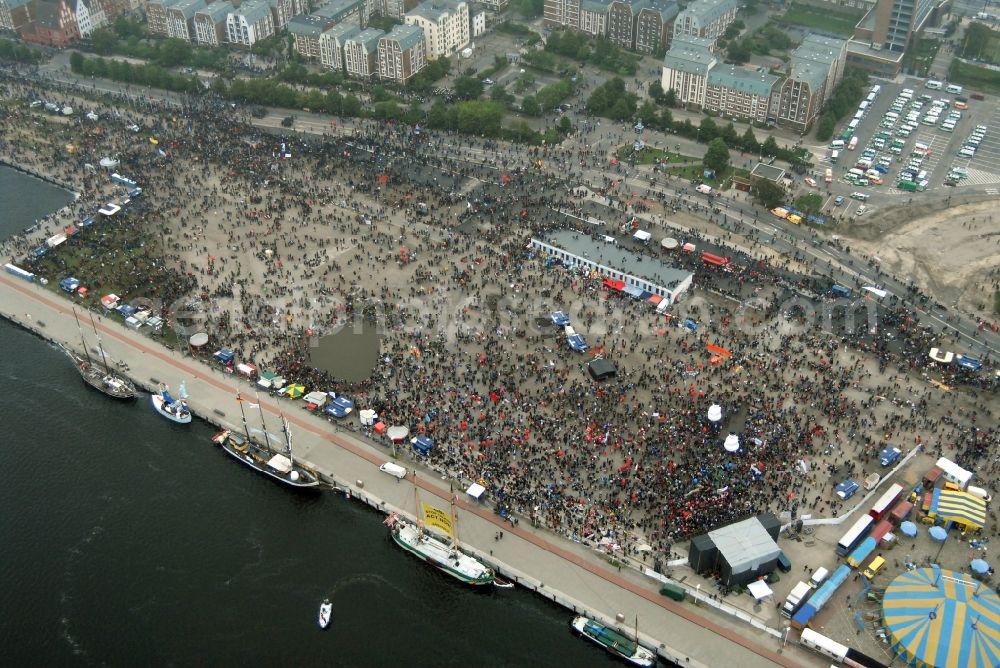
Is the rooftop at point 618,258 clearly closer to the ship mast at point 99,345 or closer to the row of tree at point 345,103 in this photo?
the row of tree at point 345,103

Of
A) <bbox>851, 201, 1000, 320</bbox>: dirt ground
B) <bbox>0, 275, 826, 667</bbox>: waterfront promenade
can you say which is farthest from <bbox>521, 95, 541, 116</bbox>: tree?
<bbox>0, 275, 826, 667</bbox>: waterfront promenade

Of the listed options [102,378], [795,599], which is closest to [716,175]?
[795,599]

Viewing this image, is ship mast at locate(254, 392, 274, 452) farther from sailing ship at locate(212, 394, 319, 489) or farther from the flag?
the flag

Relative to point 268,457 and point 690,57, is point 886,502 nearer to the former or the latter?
point 268,457

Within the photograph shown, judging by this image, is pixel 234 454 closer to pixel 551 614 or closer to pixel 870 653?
pixel 551 614

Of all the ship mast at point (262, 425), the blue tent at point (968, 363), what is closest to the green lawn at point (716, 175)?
the blue tent at point (968, 363)

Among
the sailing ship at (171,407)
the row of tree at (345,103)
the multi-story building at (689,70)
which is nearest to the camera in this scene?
the sailing ship at (171,407)
